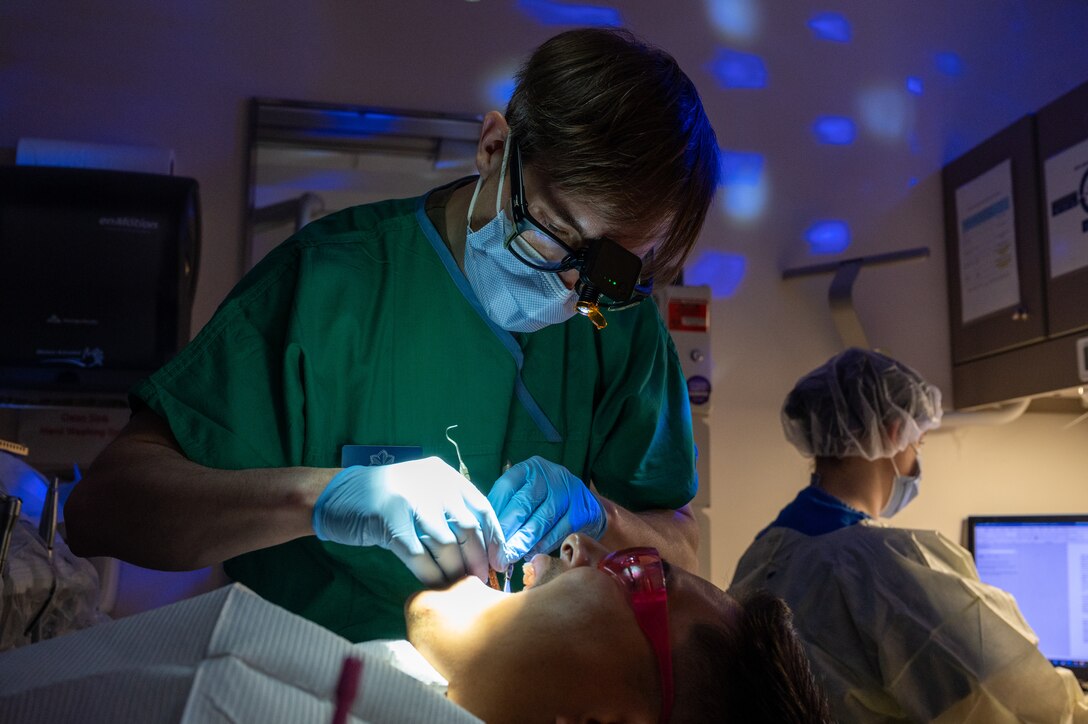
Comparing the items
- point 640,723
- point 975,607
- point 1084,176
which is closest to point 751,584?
point 975,607

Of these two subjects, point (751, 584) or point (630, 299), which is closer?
point (630, 299)

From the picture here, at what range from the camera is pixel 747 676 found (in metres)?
1.02

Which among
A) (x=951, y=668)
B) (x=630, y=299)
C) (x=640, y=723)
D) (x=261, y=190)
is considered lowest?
(x=951, y=668)

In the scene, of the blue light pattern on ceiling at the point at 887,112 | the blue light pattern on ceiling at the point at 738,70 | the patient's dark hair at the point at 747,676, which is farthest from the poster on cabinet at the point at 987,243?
the patient's dark hair at the point at 747,676

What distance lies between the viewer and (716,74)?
10.6 ft

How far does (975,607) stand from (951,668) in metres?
0.16

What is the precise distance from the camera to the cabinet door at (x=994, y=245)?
115 inches

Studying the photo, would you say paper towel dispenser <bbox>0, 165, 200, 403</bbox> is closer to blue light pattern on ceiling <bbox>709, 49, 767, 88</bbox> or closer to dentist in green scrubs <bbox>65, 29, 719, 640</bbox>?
dentist in green scrubs <bbox>65, 29, 719, 640</bbox>

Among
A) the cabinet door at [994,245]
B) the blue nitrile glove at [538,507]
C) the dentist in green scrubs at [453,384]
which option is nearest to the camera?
the dentist in green scrubs at [453,384]

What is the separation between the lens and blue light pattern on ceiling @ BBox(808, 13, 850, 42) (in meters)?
3.34

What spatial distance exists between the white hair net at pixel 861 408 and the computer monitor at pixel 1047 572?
1.84ft

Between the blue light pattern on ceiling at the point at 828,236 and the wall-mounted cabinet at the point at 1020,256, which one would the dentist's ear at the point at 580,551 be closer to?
the wall-mounted cabinet at the point at 1020,256

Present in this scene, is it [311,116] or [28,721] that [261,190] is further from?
[28,721]

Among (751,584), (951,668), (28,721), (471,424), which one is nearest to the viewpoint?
(28,721)
